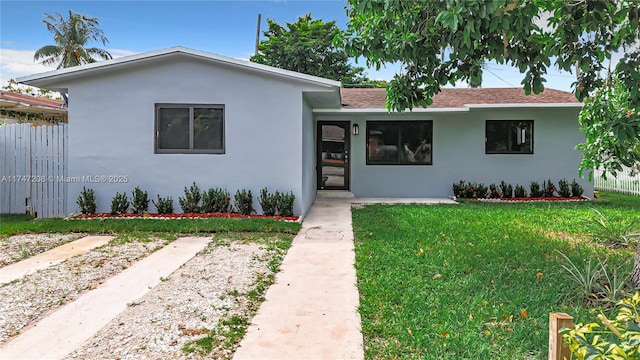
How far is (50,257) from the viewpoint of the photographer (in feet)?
19.4

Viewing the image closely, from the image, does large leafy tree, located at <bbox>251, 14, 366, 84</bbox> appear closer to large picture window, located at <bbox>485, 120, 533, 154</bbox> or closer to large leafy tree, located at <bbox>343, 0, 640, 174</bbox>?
large picture window, located at <bbox>485, 120, 533, 154</bbox>

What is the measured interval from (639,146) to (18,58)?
35.4m

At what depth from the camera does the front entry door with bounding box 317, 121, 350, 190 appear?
528 inches

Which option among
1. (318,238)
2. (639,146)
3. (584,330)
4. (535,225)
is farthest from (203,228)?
(639,146)

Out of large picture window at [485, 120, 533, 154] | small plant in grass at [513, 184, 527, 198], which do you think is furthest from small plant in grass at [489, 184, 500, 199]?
large picture window at [485, 120, 533, 154]

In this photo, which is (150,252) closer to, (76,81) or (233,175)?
(233,175)

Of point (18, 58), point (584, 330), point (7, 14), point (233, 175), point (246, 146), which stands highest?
point (18, 58)

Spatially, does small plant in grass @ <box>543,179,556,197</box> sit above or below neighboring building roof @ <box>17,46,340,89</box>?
below

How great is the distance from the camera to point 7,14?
15.6 meters

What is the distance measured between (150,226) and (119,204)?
5.28ft

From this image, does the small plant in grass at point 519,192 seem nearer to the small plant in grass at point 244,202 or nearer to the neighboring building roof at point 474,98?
the neighboring building roof at point 474,98

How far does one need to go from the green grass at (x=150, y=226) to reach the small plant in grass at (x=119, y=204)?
2.20 ft

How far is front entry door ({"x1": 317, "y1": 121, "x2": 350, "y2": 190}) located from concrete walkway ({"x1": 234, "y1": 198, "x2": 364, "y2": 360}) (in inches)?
274

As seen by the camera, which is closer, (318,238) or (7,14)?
(318,238)
